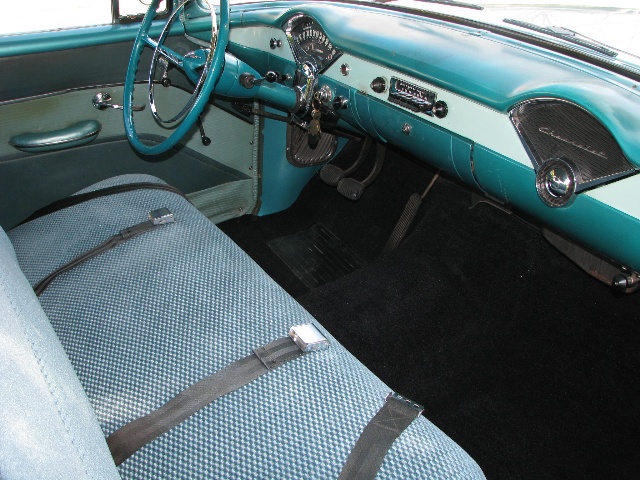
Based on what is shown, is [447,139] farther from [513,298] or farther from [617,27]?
[513,298]

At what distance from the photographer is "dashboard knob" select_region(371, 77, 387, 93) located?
1.87 meters

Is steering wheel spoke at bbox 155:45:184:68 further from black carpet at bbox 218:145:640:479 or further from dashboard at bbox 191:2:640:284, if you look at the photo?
black carpet at bbox 218:145:640:479

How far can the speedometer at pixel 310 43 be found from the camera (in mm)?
2039

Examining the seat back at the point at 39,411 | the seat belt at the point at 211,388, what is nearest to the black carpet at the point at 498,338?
the seat belt at the point at 211,388

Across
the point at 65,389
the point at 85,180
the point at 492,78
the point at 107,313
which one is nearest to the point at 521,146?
the point at 492,78

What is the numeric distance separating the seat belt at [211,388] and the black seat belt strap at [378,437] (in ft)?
0.64

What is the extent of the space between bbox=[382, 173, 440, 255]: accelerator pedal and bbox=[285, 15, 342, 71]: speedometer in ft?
2.45

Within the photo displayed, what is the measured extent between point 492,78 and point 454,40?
0.94 ft

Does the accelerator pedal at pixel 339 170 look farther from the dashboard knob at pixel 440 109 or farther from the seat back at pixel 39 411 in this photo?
the seat back at pixel 39 411

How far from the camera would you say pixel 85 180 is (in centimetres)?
229

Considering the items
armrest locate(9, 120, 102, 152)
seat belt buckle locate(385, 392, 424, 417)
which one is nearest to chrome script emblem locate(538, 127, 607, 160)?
seat belt buckle locate(385, 392, 424, 417)

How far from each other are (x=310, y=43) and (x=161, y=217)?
954 mm

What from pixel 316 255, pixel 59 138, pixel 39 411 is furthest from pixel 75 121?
pixel 39 411

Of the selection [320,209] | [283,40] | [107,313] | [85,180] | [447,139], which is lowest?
[320,209]
